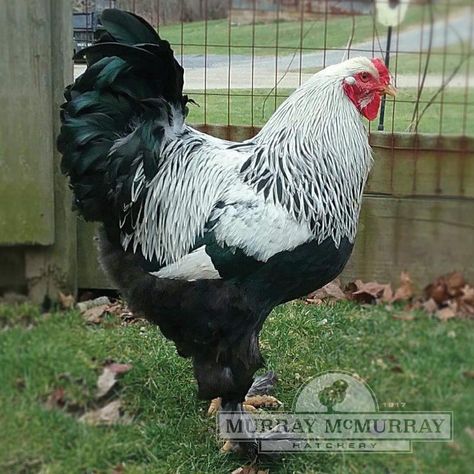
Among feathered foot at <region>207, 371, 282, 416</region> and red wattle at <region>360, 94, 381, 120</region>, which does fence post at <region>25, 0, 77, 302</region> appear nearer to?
feathered foot at <region>207, 371, 282, 416</region>

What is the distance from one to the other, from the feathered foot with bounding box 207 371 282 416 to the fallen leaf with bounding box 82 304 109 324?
0.67 metres

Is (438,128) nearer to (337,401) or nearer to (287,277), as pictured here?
(287,277)

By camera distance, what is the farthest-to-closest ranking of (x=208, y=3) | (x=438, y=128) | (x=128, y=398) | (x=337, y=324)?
(x=208, y=3) < (x=337, y=324) < (x=128, y=398) < (x=438, y=128)

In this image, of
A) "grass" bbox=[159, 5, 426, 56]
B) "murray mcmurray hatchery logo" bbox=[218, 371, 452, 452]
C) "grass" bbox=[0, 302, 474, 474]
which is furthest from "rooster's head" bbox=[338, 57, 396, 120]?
"murray mcmurray hatchery logo" bbox=[218, 371, 452, 452]

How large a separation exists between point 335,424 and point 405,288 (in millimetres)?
Answer: 591

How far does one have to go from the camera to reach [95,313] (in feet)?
9.73

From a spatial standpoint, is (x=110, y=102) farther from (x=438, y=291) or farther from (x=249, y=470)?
(x=249, y=470)

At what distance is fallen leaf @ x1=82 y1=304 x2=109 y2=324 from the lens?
9.49 feet

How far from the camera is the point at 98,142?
2.14 meters

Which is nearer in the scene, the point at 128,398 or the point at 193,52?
the point at 128,398

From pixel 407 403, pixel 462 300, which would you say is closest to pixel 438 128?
pixel 462 300

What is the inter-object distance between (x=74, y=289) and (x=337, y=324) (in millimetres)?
1120

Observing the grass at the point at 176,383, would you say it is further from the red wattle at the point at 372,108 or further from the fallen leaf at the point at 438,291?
the red wattle at the point at 372,108

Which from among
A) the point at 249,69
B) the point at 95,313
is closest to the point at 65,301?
the point at 95,313
